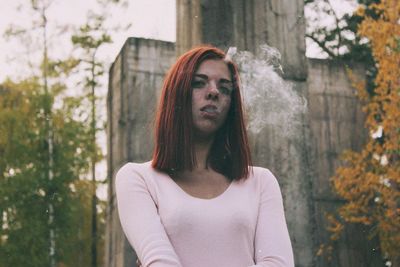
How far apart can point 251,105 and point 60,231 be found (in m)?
15.3

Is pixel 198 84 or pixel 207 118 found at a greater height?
pixel 198 84

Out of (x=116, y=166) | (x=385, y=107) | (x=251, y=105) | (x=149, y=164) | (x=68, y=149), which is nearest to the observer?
(x=149, y=164)

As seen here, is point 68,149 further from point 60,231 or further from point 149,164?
point 149,164

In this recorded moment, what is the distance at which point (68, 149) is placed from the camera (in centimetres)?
1878

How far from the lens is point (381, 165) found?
12.9 meters

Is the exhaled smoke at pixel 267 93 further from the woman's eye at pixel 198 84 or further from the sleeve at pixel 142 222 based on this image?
the sleeve at pixel 142 222

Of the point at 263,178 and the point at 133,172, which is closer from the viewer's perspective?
the point at 133,172

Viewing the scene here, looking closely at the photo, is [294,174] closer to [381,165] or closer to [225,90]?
[225,90]

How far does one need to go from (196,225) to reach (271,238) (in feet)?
0.90

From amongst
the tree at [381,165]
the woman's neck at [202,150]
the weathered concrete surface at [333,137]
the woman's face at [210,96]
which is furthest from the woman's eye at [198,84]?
the weathered concrete surface at [333,137]

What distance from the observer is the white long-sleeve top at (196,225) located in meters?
2.44

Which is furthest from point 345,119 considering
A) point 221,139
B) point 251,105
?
point 221,139

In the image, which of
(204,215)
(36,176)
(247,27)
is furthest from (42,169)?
(204,215)

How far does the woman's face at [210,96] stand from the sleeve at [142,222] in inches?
10.9
